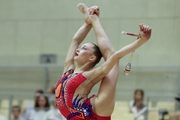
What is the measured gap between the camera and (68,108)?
11.5 ft

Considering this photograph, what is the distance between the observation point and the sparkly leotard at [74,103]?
3.46 m

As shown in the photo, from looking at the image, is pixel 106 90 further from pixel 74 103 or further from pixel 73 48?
pixel 73 48

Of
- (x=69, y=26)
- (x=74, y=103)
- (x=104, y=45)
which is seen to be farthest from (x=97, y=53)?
(x=69, y=26)

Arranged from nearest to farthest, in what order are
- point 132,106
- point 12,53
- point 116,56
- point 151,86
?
point 116,56 < point 132,106 < point 151,86 < point 12,53

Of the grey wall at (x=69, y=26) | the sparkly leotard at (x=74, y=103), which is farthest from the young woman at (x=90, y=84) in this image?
the grey wall at (x=69, y=26)

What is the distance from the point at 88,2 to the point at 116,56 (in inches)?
250

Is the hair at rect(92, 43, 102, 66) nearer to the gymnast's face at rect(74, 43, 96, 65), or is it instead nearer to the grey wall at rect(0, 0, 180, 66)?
the gymnast's face at rect(74, 43, 96, 65)

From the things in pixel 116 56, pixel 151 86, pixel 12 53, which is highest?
pixel 12 53

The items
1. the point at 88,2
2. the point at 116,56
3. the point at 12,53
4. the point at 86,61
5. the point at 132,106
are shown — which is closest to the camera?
the point at 116,56

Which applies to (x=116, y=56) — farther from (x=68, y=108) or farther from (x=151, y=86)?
(x=151, y=86)

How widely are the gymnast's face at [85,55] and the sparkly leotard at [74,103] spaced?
13cm

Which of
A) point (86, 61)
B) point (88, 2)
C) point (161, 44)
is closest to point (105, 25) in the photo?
point (88, 2)

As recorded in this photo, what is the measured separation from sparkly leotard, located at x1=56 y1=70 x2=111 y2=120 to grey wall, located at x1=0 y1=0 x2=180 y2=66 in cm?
569

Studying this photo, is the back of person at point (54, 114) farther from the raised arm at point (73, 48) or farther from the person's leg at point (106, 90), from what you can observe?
the person's leg at point (106, 90)
